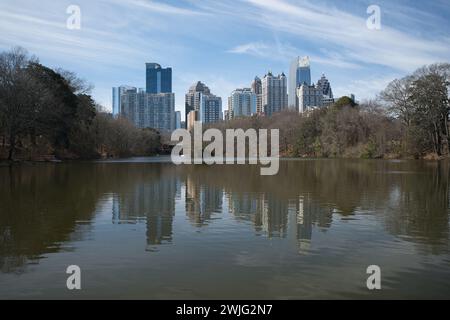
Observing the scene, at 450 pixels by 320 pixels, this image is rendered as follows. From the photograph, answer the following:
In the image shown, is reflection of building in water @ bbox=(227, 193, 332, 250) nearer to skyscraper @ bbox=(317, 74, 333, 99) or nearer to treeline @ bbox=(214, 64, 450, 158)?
treeline @ bbox=(214, 64, 450, 158)

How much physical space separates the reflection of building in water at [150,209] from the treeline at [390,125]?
5328cm

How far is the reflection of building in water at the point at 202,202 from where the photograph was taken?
1380cm

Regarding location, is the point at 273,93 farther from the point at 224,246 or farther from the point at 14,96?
the point at 224,246

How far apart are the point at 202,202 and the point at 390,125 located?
6359 cm

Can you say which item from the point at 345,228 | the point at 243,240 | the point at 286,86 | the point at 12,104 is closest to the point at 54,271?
the point at 243,240

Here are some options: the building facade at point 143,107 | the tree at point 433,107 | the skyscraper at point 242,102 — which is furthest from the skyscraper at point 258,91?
the tree at point 433,107

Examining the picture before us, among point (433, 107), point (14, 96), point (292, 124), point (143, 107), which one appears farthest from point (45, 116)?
point (143, 107)

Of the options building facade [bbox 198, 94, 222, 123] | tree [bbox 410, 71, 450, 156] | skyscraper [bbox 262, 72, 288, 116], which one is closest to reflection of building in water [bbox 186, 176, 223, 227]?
tree [bbox 410, 71, 450, 156]

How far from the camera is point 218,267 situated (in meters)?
8.17

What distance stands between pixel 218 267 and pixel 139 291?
173cm

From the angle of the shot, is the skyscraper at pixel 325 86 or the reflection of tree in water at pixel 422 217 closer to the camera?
the reflection of tree in water at pixel 422 217

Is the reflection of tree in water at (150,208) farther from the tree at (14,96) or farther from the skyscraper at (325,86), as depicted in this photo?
the skyscraper at (325,86)

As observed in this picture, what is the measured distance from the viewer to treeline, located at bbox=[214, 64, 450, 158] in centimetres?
6475

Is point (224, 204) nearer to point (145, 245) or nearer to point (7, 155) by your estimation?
point (145, 245)
